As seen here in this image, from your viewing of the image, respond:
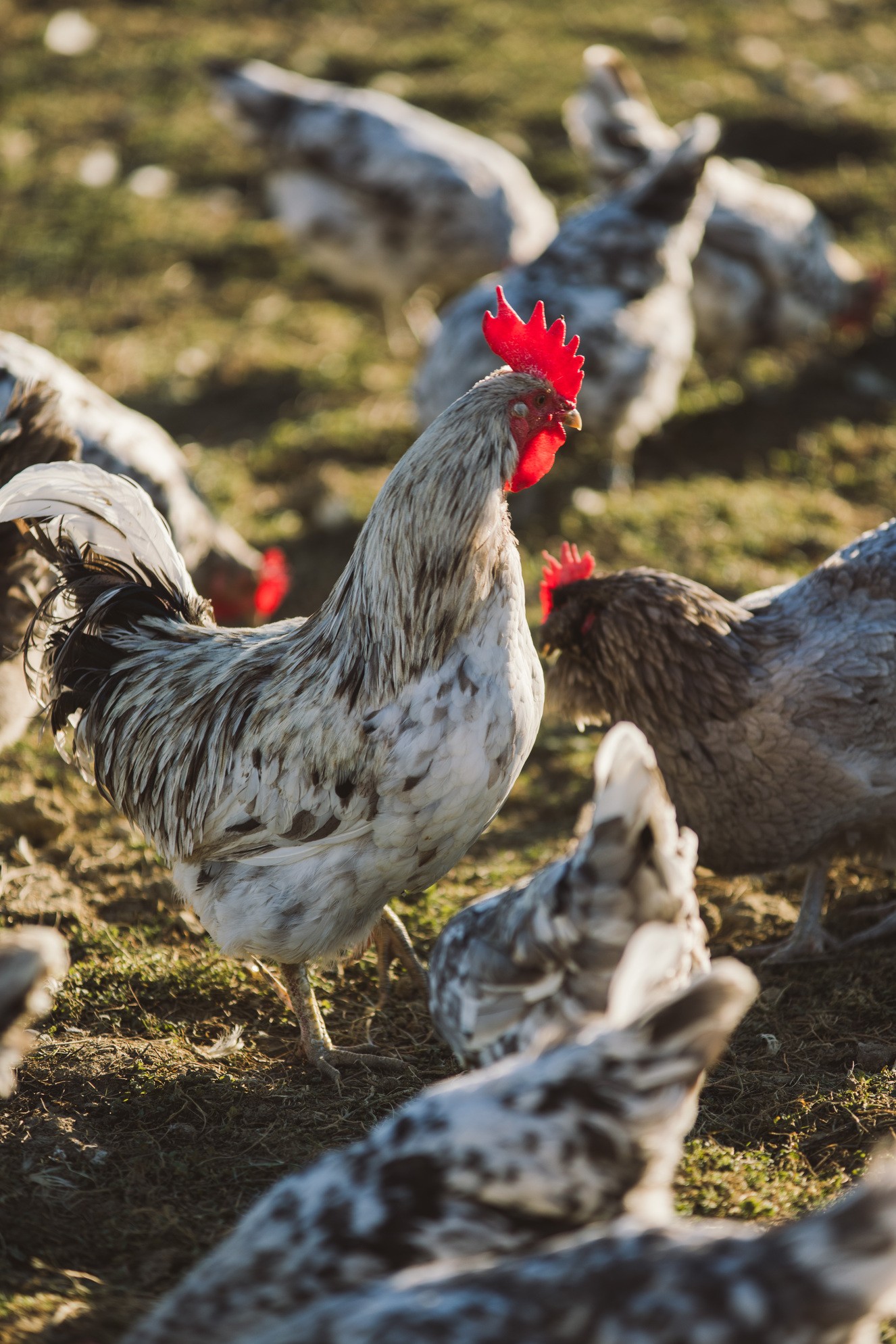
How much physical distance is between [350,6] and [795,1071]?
48.6ft

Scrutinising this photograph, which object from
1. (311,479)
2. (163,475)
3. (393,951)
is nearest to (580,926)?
(393,951)

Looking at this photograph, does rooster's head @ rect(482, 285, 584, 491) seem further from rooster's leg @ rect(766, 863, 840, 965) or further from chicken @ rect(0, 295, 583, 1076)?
rooster's leg @ rect(766, 863, 840, 965)

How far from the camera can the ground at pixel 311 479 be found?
135 inches

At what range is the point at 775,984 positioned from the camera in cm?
418

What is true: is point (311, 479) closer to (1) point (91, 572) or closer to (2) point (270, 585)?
(2) point (270, 585)

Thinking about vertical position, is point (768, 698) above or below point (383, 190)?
above

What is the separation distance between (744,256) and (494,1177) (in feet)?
24.8

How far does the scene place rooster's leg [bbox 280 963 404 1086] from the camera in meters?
3.85

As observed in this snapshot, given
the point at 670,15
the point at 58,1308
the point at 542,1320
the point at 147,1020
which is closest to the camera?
the point at 542,1320

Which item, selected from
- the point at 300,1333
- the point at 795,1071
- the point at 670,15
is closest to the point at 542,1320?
the point at 300,1333

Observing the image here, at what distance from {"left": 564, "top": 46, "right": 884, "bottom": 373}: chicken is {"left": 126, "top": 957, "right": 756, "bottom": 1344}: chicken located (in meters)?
7.07

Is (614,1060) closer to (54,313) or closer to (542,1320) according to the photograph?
(542,1320)

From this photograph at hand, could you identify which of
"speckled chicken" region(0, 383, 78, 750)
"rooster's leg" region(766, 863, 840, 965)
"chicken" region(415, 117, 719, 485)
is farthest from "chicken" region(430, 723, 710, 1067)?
"chicken" region(415, 117, 719, 485)

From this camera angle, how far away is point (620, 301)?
7184 mm
